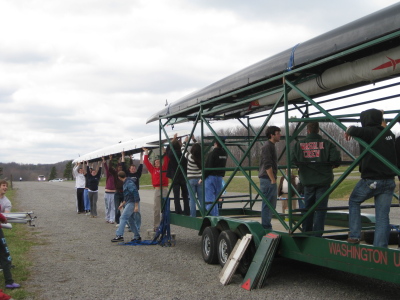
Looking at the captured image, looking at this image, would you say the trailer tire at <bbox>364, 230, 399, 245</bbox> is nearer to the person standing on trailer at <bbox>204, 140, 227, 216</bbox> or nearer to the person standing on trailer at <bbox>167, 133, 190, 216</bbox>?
the person standing on trailer at <bbox>204, 140, 227, 216</bbox>

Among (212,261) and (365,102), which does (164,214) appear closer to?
(212,261)

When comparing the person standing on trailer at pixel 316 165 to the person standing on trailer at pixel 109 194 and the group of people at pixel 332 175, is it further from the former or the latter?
the person standing on trailer at pixel 109 194

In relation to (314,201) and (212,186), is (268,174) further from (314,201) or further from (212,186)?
(212,186)

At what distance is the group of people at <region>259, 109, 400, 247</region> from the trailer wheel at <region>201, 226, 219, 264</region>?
917mm

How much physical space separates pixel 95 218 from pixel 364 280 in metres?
11.5

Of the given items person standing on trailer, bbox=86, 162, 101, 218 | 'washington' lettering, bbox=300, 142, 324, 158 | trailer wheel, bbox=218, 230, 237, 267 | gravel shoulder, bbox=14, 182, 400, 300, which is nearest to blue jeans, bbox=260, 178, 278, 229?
trailer wheel, bbox=218, 230, 237, 267

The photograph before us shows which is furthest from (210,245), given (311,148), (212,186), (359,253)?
(359,253)

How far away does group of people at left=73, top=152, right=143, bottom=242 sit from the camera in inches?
420

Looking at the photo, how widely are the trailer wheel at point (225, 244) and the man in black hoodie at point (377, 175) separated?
7.65 ft

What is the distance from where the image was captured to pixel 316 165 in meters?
6.33

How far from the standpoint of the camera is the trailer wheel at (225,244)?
7.30m

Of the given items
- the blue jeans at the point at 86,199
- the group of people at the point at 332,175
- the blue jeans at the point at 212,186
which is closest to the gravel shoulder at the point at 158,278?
the group of people at the point at 332,175

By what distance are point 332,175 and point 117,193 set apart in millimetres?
8416

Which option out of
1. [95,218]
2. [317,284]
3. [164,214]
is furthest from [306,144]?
[95,218]
